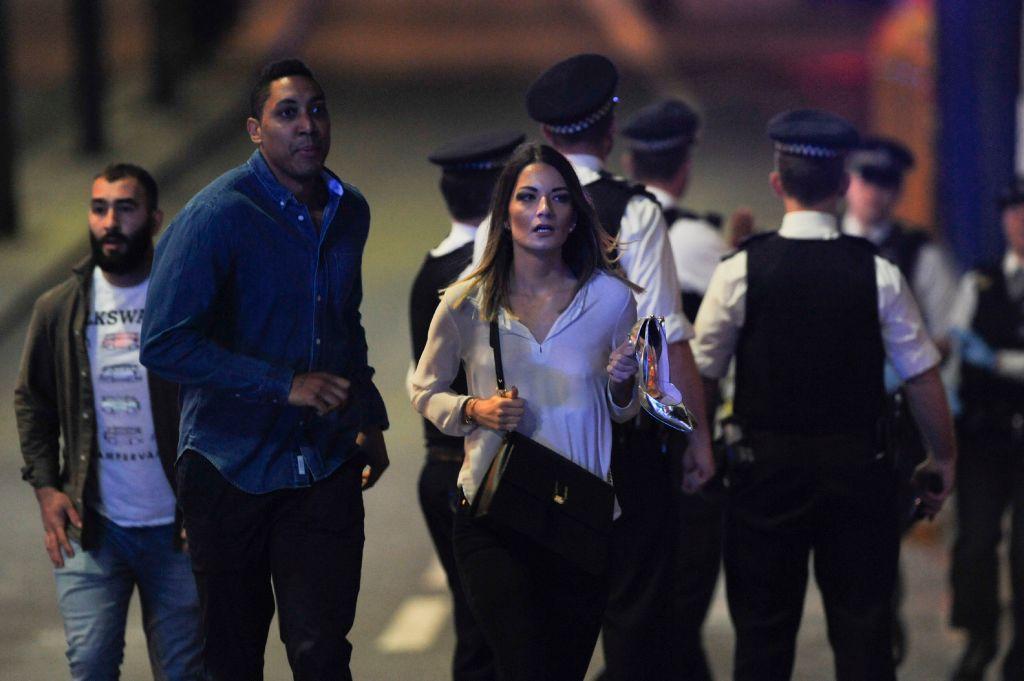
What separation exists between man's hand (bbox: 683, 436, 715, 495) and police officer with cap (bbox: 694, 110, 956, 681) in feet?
0.60

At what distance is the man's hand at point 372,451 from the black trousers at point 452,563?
2.78ft

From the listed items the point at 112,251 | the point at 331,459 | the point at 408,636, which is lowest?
the point at 408,636

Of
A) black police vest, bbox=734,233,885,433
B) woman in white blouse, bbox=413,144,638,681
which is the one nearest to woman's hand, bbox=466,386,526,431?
woman in white blouse, bbox=413,144,638,681

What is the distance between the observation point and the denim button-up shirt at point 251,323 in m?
4.88

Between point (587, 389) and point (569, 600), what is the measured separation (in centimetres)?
59

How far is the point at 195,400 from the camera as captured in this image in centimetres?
505

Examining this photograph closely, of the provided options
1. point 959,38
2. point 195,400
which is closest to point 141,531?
point 195,400

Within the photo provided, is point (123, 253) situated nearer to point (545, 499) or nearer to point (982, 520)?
point (545, 499)

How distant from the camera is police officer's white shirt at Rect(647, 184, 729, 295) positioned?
23.4 feet

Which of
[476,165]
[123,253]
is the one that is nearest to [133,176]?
[123,253]

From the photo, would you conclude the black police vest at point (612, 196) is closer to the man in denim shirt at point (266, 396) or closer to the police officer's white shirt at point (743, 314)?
the police officer's white shirt at point (743, 314)

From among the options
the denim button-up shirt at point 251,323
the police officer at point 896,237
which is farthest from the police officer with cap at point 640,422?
the police officer at point 896,237

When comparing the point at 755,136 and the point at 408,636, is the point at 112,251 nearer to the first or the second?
the point at 408,636

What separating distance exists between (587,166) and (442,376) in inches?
49.0
